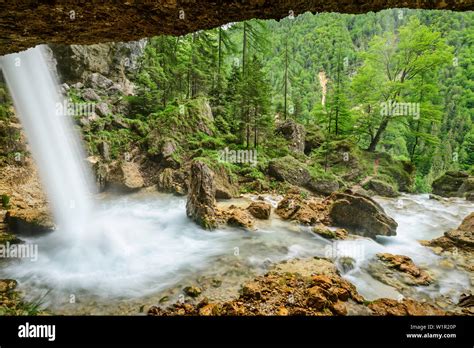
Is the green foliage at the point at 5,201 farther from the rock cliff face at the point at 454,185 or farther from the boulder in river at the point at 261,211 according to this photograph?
the rock cliff face at the point at 454,185

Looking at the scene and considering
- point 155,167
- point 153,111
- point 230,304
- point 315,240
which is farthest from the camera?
point 153,111

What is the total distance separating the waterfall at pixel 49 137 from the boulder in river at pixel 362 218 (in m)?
11.7

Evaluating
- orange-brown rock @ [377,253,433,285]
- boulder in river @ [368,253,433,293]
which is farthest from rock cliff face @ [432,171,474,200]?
Result: boulder in river @ [368,253,433,293]

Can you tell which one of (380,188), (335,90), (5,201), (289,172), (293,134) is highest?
(335,90)

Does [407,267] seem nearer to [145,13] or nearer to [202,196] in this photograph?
[202,196]

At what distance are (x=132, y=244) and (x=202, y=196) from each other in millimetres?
3507

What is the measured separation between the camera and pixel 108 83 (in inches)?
878

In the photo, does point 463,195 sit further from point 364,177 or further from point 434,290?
point 434,290

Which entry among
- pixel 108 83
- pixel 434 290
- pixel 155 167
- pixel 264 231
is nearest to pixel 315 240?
pixel 264 231

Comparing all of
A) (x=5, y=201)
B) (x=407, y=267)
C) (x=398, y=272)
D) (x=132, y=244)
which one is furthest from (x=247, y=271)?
(x=5, y=201)

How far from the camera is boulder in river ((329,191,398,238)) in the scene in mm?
11875

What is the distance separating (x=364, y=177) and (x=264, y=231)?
49.5ft

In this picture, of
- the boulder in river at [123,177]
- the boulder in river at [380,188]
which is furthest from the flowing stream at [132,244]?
the boulder in river at [380,188]

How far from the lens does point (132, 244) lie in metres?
10.3
